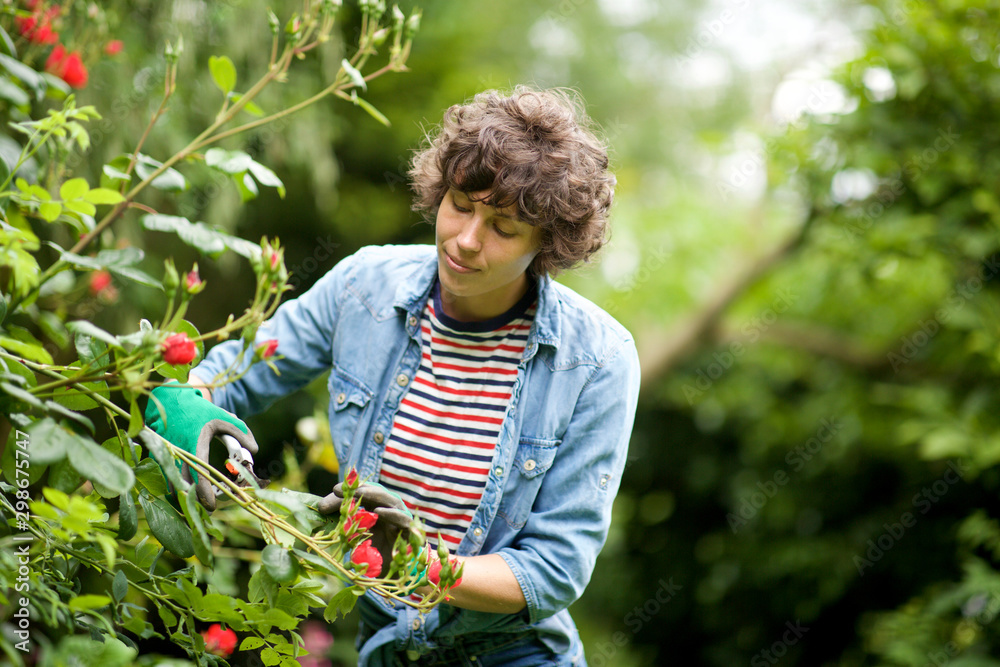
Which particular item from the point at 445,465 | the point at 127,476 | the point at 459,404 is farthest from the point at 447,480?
the point at 127,476

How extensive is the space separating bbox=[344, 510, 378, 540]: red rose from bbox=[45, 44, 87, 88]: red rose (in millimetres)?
1196

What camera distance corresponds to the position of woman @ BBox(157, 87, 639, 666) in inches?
52.7

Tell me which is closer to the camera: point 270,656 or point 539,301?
point 270,656

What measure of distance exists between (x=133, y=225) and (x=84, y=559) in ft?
6.15

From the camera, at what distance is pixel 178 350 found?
0.88 metres

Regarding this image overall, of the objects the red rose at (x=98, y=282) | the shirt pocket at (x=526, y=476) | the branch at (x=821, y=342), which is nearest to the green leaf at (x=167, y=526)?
the shirt pocket at (x=526, y=476)

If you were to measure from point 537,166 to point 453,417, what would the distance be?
453 millimetres

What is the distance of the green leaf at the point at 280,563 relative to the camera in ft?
3.03

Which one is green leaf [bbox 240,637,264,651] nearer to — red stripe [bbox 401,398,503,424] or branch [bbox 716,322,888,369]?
red stripe [bbox 401,398,503,424]

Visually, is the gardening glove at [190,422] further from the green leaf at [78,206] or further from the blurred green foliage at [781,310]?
the blurred green foliage at [781,310]

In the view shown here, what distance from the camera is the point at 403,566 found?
0.95 meters

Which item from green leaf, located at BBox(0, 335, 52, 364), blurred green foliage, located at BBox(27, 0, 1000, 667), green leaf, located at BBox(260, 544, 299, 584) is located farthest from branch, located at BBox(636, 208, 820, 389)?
green leaf, located at BBox(0, 335, 52, 364)

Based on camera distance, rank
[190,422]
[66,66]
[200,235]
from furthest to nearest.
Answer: [66,66] → [190,422] → [200,235]

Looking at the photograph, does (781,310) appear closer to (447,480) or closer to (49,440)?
(447,480)
